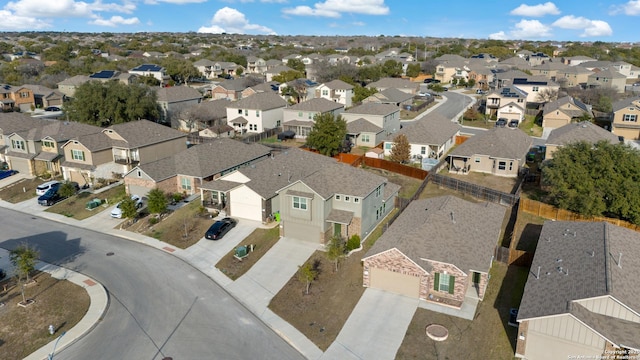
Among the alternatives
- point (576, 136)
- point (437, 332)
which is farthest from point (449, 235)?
point (576, 136)

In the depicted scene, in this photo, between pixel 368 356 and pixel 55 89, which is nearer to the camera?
pixel 368 356

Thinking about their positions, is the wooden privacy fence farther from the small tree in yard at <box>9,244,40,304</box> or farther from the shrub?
the small tree in yard at <box>9,244,40,304</box>

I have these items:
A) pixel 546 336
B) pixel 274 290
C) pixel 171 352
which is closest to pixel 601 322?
pixel 546 336

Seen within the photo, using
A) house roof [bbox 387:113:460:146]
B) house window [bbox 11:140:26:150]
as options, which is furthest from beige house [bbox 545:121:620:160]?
house window [bbox 11:140:26:150]

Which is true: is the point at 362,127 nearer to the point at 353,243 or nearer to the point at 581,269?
the point at 353,243

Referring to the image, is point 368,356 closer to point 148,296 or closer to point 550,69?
point 148,296

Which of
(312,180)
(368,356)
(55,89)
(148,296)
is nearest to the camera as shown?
(368,356)
